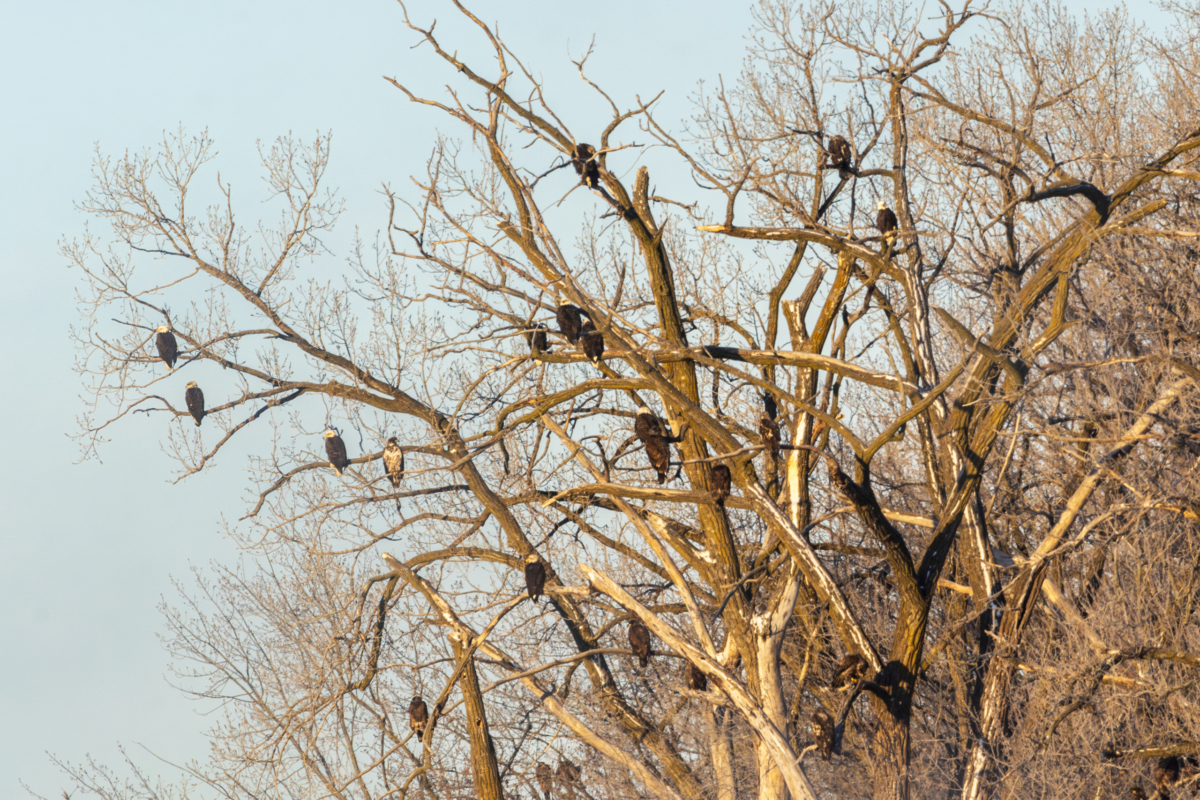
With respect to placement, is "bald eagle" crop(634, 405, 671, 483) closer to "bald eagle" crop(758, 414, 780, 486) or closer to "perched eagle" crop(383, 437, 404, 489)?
"bald eagle" crop(758, 414, 780, 486)

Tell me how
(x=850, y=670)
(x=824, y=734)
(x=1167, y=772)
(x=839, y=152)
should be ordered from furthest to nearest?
(x=839, y=152), (x=850, y=670), (x=824, y=734), (x=1167, y=772)

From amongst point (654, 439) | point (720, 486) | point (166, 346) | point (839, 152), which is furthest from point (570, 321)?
point (166, 346)

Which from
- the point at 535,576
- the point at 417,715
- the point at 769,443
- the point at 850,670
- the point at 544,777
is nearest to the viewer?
the point at 769,443

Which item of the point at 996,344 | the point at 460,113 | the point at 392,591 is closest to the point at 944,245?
the point at 996,344

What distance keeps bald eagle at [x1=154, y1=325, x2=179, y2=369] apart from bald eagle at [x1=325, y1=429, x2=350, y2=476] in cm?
187

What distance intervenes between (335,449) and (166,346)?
83.2 inches

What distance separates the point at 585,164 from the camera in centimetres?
966

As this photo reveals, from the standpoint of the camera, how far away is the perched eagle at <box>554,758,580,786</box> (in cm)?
1173

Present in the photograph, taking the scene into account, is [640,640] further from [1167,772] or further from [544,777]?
[1167,772]

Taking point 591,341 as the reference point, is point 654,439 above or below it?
below

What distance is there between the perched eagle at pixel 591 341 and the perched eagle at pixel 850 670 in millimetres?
3571

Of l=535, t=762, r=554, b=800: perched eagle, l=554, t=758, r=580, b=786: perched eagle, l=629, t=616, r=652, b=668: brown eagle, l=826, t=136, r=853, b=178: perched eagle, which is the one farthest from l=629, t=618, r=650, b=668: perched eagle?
l=826, t=136, r=853, b=178: perched eagle

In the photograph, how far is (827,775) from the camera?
12.4 m

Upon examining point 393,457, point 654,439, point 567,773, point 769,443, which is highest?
point 393,457
